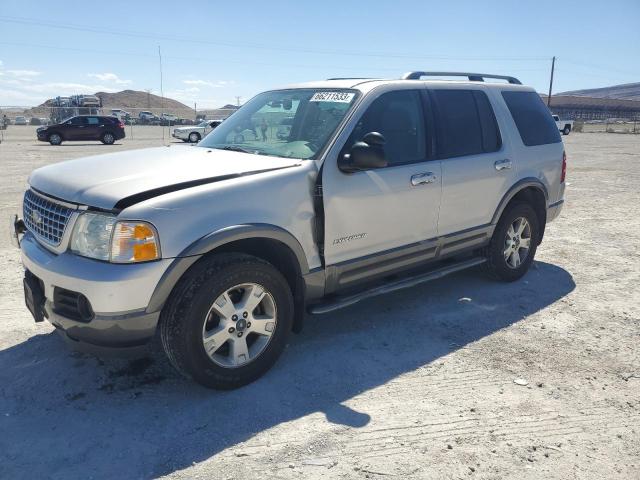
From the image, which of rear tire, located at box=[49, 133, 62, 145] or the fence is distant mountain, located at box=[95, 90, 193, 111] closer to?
the fence

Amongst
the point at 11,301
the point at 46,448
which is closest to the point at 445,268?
the point at 46,448

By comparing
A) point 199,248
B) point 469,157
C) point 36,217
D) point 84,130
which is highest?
point 84,130

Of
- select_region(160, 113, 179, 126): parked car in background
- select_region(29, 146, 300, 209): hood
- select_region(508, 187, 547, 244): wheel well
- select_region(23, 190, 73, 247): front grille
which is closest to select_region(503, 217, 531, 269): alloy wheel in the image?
select_region(508, 187, 547, 244): wheel well

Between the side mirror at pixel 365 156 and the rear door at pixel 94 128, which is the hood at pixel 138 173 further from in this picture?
the rear door at pixel 94 128

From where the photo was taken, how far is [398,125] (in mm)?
4262

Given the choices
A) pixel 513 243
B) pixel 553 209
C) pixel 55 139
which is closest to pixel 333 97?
pixel 513 243

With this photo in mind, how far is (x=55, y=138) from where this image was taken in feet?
87.1

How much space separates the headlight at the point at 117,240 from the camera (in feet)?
9.54

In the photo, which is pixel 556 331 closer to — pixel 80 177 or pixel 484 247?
pixel 484 247

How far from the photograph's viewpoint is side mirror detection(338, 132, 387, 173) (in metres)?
3.62

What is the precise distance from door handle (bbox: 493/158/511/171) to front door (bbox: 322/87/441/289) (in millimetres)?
871

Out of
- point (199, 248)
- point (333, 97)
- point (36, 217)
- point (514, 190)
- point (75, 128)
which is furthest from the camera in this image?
point (75, 128)

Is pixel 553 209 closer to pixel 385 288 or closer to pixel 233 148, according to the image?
pixel 385 288

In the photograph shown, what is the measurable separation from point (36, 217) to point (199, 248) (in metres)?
1.28
